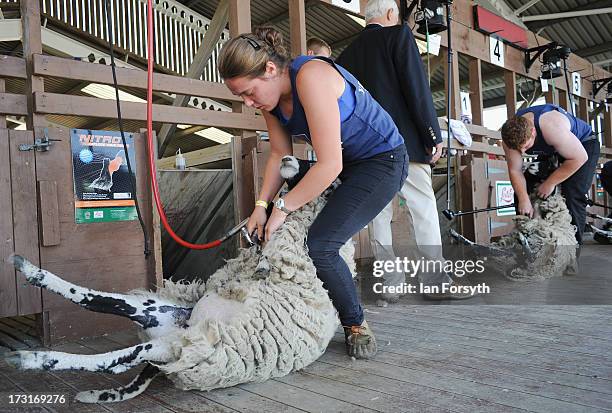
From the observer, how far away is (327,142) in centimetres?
188

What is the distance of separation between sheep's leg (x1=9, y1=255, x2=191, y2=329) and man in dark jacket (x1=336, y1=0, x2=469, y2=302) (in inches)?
61.9

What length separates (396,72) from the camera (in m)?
3.11

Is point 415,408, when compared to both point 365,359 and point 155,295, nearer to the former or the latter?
point 365,359

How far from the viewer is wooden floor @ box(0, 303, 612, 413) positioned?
1.56 m

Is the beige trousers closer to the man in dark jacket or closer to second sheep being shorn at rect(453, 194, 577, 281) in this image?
the man in dark jacket

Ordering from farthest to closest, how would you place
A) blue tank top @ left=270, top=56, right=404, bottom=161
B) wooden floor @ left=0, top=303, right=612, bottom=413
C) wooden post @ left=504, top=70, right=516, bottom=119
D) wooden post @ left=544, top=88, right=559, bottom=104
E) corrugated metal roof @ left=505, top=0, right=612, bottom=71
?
corrugated metal roof @ left=505, top=0, right=612, bottom=71
wooden post @ left=544, top=88, right=559, bottom=104
wooden post @ left=504, top=70, right=516, bottom=119
blue tank top @ left=270, top=56, right=404, bottom=161
wooden floor @ left=0, top=303, right=612, bottom=413

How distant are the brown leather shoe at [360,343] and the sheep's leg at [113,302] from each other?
2.20 ft

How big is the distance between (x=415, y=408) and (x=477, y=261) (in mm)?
2646

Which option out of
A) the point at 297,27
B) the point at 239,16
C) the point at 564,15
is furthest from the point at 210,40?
the point at 564,15

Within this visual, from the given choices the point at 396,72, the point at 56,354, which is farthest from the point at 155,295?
the point at 396,72

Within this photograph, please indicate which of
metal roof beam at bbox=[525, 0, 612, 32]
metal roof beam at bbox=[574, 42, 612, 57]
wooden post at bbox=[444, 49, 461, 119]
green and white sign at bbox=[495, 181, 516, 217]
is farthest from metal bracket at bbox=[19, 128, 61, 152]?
metal roof beam at bbox=[574, 42, 612, 57]

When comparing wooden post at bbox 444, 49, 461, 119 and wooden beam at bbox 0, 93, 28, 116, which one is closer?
wooden beam at bbox 0, 93, 28, 116

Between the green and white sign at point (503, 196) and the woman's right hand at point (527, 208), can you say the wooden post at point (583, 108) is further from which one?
the woman's right hand at point (527, 208)

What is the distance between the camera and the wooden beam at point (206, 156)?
370 cm
